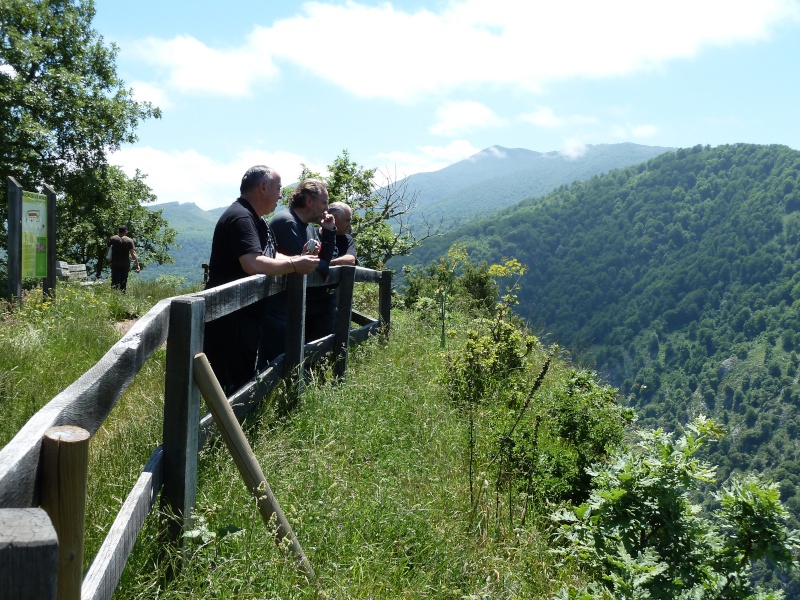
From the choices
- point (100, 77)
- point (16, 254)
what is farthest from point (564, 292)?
point (16, 254)

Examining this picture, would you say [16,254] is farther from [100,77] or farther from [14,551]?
[100,77]

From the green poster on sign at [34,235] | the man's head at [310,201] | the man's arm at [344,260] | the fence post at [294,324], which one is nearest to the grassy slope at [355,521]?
the fence post at [294,324]

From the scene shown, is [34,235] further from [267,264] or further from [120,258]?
[267,264]

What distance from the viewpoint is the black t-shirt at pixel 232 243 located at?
365 centimetres

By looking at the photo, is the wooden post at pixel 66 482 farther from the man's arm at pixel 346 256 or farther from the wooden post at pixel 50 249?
the wooden post at pixel 50 249

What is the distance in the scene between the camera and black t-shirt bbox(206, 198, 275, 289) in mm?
3646

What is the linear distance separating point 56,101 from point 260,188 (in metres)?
21.1

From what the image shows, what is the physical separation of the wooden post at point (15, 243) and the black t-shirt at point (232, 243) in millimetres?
6051

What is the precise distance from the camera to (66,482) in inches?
43.1

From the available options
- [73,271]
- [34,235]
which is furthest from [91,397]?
[73,271]

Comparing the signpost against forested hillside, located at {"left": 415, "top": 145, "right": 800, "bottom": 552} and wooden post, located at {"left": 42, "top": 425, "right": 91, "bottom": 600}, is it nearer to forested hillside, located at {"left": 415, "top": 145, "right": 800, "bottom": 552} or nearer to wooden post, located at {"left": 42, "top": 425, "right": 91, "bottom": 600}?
wooden post, located at {"left": 42, "top": 425, "right": 91, "bottom": 600}

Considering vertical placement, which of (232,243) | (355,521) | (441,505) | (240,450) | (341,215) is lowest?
(441,505)

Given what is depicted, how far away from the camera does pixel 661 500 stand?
2512 millimetres

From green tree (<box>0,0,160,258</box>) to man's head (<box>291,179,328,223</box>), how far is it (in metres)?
19.0
